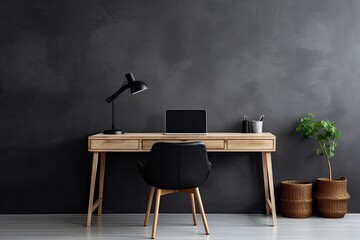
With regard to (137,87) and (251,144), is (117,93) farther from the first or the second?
(251,144)

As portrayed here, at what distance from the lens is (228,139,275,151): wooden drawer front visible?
3568 millimetres

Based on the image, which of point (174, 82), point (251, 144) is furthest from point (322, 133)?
point (174, 82)

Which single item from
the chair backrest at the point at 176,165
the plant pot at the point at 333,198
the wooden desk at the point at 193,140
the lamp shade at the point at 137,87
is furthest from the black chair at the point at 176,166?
the plant pot at the point at 333,198

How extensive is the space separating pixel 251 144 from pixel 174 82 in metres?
1.02

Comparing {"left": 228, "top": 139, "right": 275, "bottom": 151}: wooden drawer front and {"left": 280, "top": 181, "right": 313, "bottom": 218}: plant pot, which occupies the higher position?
{"left": 228, "top": 139, "right": 275, "bottom": 151}: wooden drawer front

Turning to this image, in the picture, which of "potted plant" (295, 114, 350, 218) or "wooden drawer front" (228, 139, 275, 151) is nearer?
"wooden drawer front" (228, 139, 275, 151)

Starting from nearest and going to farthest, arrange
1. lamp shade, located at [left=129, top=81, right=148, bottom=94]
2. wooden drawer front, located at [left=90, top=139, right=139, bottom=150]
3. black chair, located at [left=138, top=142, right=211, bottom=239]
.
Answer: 1. black chair, located at [left=138, top=142, right=211, bottom=239]
2. wooden drawer front, located at [left=90, top=139, right=139, bottom=150]
3. lamp shade, located at [left=129, top=81, right=148, bottom=94]

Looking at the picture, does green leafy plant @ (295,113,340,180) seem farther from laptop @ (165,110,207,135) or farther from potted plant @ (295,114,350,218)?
laptop @ (165,110,207,135)

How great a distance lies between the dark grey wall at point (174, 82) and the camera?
4062 millimetres

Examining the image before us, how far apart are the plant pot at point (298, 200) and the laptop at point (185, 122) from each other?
96 cm

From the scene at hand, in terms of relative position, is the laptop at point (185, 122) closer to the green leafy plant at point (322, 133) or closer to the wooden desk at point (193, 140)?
the wooden desk at point (193, 140)

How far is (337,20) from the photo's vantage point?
408 cm

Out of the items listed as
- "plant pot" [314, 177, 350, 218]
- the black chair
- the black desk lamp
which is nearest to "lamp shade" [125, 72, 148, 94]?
the black desk lamp

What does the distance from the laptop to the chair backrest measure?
724 millimetres
